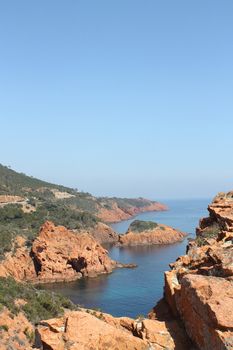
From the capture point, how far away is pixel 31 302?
49438mm

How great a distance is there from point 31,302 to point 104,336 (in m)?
36.3

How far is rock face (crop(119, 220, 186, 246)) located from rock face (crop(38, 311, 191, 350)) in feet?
420

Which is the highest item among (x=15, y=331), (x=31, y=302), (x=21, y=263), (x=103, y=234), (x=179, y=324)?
(x=179, y=324)

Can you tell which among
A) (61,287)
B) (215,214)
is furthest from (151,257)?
(215,214)

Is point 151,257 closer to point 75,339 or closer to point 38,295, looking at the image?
point 38,295

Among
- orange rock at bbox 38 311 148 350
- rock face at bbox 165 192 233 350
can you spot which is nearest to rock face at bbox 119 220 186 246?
rock face at bbox 165 192 233 350

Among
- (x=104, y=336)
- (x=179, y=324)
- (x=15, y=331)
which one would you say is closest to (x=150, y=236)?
(x=15, y=331)

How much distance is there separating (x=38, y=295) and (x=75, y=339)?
130 ft

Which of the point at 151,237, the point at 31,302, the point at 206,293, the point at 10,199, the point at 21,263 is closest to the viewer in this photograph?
the point at 206,293

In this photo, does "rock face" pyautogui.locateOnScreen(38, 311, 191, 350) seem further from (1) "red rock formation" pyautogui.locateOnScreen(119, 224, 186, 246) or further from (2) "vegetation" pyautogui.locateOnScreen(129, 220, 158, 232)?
(2) "vegetation" pyautogui.locateOnScreen(129, 220, 158, 232)

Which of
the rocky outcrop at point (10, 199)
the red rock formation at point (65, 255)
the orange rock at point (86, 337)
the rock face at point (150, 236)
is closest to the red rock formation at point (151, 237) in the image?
the rock face at point (150, 236)

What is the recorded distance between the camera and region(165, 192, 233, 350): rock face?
13.8m

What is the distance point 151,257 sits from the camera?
11969 centimetres

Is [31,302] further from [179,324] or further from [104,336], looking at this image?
[104,336]
